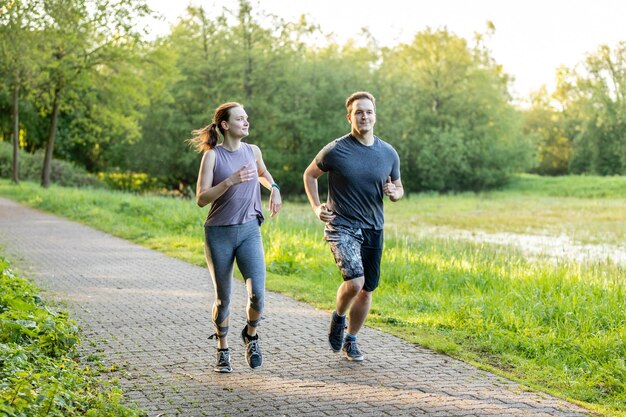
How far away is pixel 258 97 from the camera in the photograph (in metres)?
50.6

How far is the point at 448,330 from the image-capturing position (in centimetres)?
859

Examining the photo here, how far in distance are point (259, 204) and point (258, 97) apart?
146 ft

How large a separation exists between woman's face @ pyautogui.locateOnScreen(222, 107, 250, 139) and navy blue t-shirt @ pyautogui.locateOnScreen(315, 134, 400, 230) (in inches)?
28.1

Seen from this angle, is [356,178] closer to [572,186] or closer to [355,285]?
[355,285]

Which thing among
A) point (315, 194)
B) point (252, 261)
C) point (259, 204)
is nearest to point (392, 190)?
point (315, 194)

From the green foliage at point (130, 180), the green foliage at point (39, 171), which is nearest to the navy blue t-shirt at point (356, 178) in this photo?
the green foliage at point (39, 171)

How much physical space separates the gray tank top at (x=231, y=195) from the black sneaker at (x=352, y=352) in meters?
1.46

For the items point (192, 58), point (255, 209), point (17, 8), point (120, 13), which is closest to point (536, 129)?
point (192, 58)

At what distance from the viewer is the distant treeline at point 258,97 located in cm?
3541

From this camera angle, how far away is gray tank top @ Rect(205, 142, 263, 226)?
6.54 metres

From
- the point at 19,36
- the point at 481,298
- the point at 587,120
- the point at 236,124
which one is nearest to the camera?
the point at 236,124

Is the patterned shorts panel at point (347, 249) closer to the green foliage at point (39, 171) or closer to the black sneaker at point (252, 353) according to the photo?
the black sneaker at point (252, 353)

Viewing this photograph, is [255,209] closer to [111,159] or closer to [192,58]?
[192,58]

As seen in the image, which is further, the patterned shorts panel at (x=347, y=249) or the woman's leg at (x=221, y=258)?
the patterned shorts panel at (x=347, y=249)
